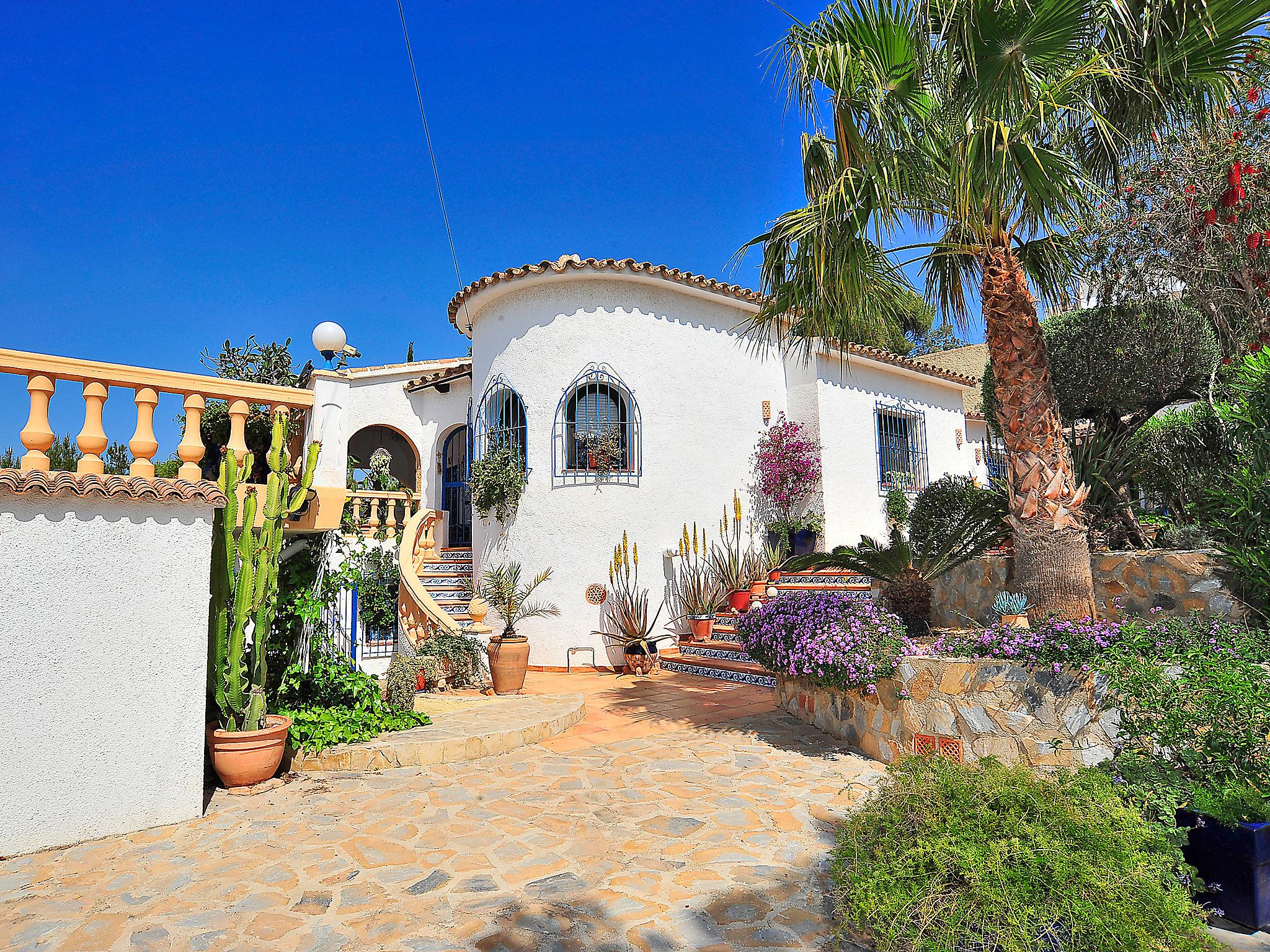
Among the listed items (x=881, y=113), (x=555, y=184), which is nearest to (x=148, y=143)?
(x=555, y=184)

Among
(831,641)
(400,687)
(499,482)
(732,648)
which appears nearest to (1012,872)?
(831,641)

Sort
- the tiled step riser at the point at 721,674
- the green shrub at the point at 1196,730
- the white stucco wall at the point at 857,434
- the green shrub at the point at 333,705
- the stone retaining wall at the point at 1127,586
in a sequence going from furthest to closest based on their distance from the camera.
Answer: the white stucco wall at the point at 857,434 → the tiled step riser at the point at 721,674 → the green shrub at the point at 333,705 → the stone retaining wall at the point at 1127,586 → the green shrub at the point at 1196,730

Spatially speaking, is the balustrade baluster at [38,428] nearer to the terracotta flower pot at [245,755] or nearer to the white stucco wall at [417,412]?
the terracotta flower pot at [245,755]

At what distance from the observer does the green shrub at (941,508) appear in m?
8.58

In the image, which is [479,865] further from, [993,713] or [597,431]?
[597,431]

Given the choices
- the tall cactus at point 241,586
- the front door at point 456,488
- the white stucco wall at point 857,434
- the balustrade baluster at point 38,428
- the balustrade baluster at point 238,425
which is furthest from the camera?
the front door at point 456,488

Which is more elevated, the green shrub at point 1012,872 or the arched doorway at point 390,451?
the arched doorway at point 390,451

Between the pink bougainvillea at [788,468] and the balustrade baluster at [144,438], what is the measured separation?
9587mm

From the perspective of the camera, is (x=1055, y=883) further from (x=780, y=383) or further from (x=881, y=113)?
(x=780, y=383)

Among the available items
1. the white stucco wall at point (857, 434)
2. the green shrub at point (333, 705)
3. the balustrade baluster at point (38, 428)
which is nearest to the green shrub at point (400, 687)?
the green shrub at point (333, 705)

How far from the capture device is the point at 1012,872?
107 inches

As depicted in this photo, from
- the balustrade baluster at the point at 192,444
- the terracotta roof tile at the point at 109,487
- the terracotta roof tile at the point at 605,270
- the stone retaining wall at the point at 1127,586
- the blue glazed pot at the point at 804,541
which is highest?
the terracotta roof tile at the point at 605,270

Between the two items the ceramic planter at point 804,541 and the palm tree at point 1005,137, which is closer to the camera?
the palm tree at point 1005,137

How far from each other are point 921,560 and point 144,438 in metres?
6.99
